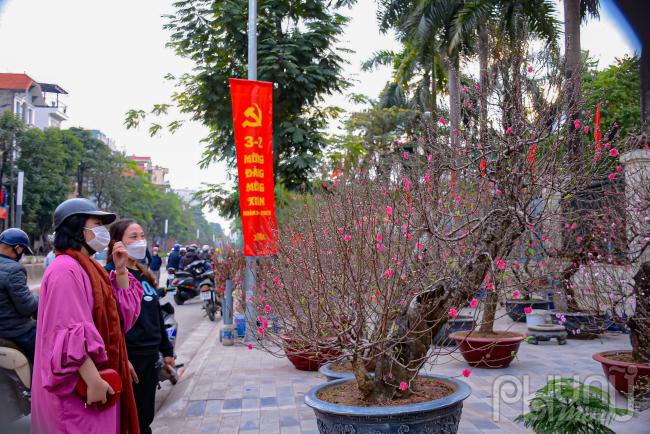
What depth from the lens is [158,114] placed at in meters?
13.3

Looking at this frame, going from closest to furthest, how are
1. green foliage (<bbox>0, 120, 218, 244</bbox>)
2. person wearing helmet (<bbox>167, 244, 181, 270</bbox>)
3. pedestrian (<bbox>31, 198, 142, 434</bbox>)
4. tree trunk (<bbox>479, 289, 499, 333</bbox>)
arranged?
1. pedestrian (<bbox>31, 198, 142, 434</bbox>)
2. tree trunk (<bbox>479, 289, 499, 333</bbox>)
3. person wearing helmet (<bbox>167, 244, 181, 270</bbox>)
4. green foliage (<bbox>0, 120, 218, 244</bbox>)

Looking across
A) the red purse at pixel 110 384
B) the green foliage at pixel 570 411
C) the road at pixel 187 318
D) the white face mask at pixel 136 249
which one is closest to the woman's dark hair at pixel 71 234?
the red purse at pixel 110 384

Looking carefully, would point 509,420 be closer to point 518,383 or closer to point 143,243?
point 518,383

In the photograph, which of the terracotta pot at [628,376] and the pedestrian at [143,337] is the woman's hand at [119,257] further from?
the terracotta pot at [628,376]

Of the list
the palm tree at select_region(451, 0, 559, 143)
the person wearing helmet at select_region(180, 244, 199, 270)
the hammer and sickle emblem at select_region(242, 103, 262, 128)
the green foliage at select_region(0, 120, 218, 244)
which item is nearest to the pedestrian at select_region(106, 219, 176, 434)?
the hammer and sickle emblem at select_region(242, 103, 262, 128)

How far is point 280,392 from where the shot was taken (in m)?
6.33

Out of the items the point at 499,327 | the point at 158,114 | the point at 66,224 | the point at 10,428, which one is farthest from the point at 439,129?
the point at 158,114

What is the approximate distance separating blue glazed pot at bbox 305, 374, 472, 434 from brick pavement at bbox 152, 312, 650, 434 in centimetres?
50

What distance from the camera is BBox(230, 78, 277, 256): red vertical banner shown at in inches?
349

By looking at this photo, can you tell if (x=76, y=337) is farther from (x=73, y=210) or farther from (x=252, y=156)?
(x=252, y=156)

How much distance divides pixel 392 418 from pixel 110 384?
1688 millimetres

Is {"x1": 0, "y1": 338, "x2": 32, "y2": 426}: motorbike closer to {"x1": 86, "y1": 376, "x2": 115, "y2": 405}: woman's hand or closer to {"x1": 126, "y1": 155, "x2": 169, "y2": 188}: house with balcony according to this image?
{"x1": 86, "y1": 376, "x2": 115, "y2": 405}: woman's hand

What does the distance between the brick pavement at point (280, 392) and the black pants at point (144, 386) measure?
1.05m

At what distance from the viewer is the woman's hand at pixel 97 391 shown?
8.29 ft
